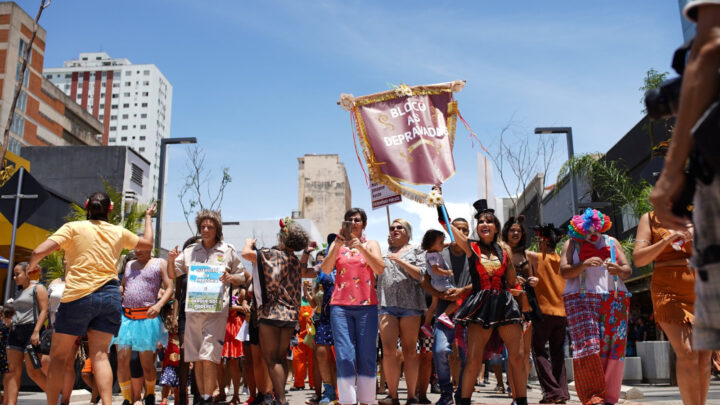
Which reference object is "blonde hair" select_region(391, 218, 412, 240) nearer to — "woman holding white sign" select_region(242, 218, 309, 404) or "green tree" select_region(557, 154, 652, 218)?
"woman holding white sign" select_region(242, 218, 309, 404)

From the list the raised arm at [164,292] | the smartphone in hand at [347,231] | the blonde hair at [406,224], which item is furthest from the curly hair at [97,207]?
the blonde hair at [406,224]

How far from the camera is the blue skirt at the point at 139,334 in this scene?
6.95 m

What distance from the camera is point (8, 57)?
51.8 meters

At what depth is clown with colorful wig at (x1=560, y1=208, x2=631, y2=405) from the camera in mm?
5770

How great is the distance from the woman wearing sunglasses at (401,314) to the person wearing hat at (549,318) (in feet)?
5.75

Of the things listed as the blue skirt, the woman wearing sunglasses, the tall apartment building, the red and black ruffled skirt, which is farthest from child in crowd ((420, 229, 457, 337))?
the tall apartment building

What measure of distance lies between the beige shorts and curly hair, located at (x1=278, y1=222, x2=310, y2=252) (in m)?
1.04

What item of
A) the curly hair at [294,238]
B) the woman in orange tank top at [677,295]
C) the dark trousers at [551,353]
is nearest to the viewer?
the woman in orange tank top at [677,295]

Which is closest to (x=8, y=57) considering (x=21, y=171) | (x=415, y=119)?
(x=21, y=171)

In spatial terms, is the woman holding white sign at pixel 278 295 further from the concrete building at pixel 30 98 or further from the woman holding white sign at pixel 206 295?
the concrete building at pixel 30 98

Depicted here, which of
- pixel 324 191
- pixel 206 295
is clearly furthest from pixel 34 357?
pixel 324 191

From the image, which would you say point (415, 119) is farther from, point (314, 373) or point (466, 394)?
point (314, 373)

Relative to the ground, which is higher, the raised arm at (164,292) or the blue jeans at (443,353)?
the raised arm at (164,292)

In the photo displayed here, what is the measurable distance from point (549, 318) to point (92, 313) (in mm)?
5171
